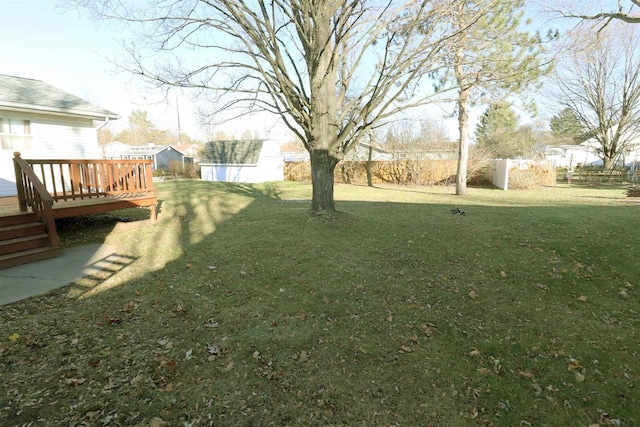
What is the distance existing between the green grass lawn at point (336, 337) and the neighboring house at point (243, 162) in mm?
19820

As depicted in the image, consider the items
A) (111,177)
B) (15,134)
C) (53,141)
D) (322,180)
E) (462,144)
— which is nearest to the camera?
(111,177)

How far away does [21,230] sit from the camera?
223 inches

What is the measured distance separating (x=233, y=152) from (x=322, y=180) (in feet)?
69.2

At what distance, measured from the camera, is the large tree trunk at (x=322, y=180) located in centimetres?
766

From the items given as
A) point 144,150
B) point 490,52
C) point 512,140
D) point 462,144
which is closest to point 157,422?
point 490,52

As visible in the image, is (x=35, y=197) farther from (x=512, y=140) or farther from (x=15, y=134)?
(x=512, y=140)

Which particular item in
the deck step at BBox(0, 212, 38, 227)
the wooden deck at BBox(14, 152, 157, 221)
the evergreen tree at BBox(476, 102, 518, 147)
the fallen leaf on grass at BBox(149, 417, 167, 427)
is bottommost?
the fallen leaf on grass at BBox(149, 417, 167, 427)

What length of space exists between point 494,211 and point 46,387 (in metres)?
10.9

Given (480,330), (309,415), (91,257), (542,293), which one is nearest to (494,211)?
(542,293)

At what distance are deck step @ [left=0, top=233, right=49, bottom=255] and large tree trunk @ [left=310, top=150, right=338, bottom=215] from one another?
5.26 m

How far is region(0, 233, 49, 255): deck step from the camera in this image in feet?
17.3

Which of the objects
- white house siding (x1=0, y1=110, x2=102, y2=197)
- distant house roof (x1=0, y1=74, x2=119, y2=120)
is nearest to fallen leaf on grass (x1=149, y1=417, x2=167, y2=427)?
distant house roof (x1=0, y1=74, x2=119, y2=120)

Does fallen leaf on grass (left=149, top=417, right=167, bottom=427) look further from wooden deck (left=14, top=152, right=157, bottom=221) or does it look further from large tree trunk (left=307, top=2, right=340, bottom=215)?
large tree trunk (left=307, top=2, right=340, bottom=215)

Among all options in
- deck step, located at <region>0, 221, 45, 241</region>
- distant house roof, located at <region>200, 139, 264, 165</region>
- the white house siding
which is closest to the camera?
deck step, located at <region>0, 221, 45, 241</region>
